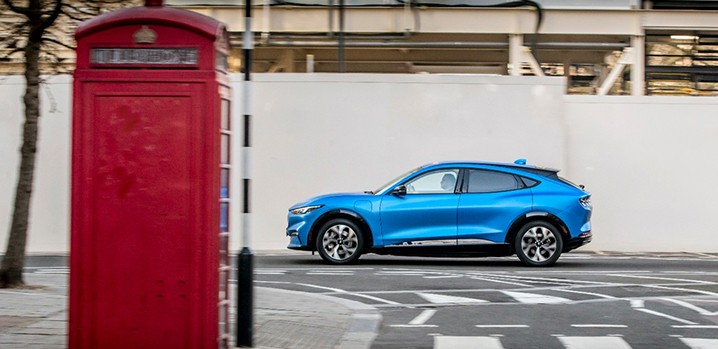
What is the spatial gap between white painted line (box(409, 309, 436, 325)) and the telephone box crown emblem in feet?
16.1

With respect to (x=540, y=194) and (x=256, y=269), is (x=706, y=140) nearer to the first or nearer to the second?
(x=540, y=194)

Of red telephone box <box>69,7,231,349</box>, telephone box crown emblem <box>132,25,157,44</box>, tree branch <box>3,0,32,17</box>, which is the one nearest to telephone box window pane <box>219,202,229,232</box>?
red telephone box <box>69,7,231,349</box>

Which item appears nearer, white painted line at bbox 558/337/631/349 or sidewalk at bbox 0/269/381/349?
sidewalk at bbox 0/269/381/349

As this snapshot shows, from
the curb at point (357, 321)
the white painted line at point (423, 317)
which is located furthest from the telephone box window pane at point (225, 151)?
the white painted line at point (423, 317)

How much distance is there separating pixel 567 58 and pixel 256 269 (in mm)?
11791

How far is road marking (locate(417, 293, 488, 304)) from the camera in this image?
1395 cm

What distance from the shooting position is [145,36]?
27.5ft

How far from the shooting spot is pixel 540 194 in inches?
733

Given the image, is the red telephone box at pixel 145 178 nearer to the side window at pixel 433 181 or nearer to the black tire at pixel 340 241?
the black tire at pixel 340 241

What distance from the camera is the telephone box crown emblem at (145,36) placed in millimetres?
8367

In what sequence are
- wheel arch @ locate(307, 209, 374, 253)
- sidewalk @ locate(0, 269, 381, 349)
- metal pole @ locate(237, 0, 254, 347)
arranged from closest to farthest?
metal pole @ locate(237, 0, 254, 347) < sidewalk @ locate(0, 269, 381, 349) < wheel arch @ locate(307, 209, 374, 253)

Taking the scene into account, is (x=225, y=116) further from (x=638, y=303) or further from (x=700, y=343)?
(x=638, y=303)

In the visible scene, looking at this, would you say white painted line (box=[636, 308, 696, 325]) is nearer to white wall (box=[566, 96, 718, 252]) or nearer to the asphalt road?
the asphalt road

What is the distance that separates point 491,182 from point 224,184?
34.5 feet
